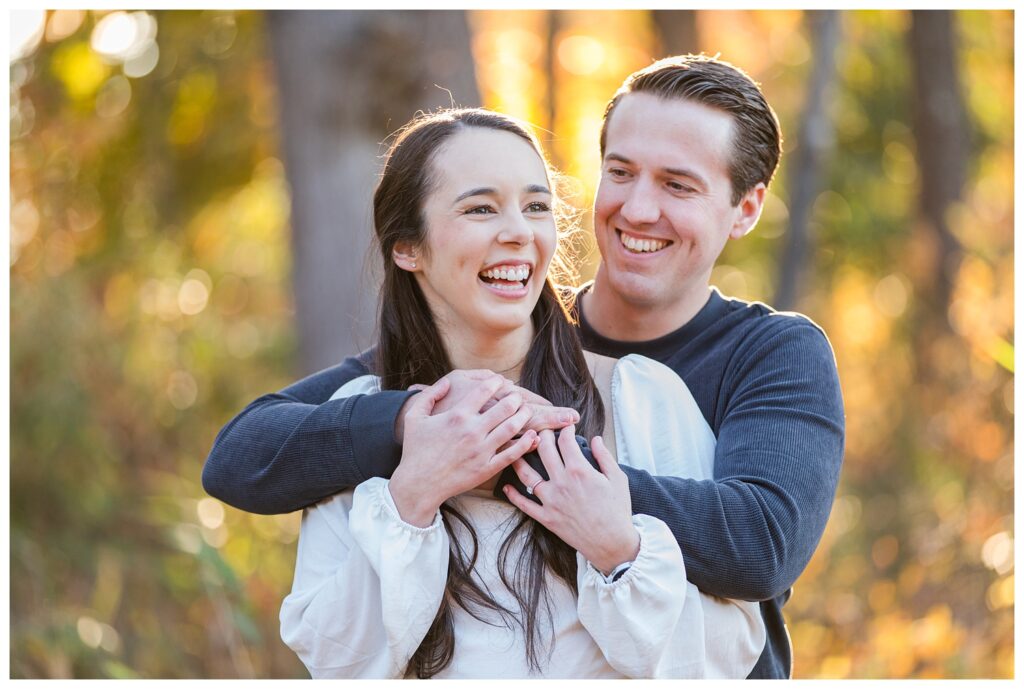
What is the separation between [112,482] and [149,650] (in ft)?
5.69

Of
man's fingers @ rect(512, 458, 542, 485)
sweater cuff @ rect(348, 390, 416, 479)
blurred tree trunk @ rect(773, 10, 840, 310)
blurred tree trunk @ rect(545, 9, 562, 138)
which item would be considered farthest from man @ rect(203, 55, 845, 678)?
blurred tree trunk @ rect(545, 9, 562, 138)

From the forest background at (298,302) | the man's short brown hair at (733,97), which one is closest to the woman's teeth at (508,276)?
the man's short brown hair at (733,97)

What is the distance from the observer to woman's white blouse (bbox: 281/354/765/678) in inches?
88.3

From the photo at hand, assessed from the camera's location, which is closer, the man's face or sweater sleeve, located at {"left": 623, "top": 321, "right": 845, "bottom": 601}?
sweater sleeve, located at {"left": 623, "top": 321, "right": 845, "bottom": 601}

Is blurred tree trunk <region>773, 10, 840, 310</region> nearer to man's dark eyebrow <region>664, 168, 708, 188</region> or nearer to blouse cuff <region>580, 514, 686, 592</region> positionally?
man's dark eyebrow <region>664, 168, 708, 188</region>

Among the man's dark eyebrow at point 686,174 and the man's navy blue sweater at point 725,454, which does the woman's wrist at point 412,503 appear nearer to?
the man's navy blue sweater at point 725,454

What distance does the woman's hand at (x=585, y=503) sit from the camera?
2.22 m

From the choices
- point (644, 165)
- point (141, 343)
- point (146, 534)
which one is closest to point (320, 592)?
point (644, 165)

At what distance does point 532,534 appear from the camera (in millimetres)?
2387

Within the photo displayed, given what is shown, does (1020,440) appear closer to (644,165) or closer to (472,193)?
(644,165)

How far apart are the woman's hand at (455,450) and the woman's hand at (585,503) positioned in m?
0.07

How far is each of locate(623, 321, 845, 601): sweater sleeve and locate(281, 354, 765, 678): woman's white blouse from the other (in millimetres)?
61

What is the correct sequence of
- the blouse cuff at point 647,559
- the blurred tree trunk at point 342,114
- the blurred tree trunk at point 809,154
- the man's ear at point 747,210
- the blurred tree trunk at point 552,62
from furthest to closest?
the blurred tree trunk at point 552,62, the blurred tree trunk at point 809,154, the blurred tree trunk at point 342,114, the man's ear at point 747,210, the blouse cuff at point 647,559

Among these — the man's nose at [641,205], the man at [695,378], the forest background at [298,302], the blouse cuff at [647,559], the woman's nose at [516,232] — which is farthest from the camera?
the forest background at [298,302]
